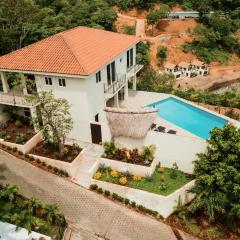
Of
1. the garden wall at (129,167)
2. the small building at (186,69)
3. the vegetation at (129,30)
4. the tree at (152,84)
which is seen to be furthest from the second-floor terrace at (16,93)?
the vegetation at (129,30)

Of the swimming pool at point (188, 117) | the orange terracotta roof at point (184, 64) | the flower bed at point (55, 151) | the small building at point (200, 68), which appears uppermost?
the flower bed at point (55, 151)

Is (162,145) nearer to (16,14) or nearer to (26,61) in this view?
(26,61)

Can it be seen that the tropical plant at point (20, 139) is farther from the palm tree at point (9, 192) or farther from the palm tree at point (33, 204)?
the palm tree at point (33, 204)

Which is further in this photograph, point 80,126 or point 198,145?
point 80,126

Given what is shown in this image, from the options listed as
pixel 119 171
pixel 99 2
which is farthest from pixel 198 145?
pixel 99 2

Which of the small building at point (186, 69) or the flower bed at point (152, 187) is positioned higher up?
the flower bed at point (152, 187)

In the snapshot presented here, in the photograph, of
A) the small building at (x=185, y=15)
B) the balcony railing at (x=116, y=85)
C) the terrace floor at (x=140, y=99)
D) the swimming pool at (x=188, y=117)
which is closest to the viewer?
the balcony railing at (x=116, y=85)

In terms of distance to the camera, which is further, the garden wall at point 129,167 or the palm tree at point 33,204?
the garden wall at point 129,167
